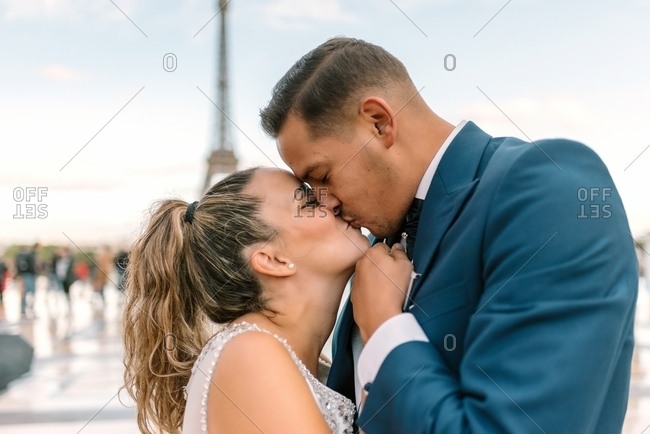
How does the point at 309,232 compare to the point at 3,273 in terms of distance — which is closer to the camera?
Result: the point at 309,232

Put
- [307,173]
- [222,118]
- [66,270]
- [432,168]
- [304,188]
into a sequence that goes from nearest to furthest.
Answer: [432,168] < [307,173] < [304,188] < [66,270] < [222,118]

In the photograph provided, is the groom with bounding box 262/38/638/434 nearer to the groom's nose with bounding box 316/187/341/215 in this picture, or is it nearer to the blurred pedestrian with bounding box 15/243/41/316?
the groom's nose with bounding box 316/187/341/215

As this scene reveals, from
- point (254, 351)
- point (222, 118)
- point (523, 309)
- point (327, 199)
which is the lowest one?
point (254, 351)

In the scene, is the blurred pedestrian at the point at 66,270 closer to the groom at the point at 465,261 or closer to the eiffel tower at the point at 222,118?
the eiffel tower at the point at 222,118

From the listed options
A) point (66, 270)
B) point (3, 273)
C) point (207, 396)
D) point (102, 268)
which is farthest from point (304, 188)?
point (3, 273)

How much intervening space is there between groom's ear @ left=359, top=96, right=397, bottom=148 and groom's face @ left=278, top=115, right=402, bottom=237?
0.01m

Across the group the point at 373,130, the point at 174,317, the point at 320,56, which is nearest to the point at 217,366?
the point at 174,317

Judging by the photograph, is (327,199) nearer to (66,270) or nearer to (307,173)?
(307,173)

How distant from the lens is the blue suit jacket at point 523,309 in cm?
117

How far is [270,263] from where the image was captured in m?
1.77

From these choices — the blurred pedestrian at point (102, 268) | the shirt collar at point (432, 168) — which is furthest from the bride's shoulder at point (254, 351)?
the blurred pedestrian at point (102, 268)

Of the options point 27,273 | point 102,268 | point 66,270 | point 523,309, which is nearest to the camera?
point 523,309

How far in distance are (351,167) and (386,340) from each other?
0.48 m

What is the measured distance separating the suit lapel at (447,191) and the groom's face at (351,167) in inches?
6.4
